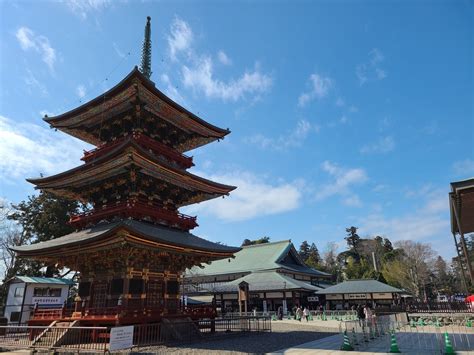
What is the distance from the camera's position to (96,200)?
2312cm

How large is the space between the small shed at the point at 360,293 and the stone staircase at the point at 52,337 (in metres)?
34.6

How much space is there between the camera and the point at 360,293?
42469 mm

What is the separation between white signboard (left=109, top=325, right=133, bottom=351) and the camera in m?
13.2

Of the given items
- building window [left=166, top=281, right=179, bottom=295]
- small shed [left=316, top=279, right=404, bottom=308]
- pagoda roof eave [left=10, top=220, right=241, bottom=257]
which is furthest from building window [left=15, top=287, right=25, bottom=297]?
small shed [left=316, top=279, right=404, bottom=308]

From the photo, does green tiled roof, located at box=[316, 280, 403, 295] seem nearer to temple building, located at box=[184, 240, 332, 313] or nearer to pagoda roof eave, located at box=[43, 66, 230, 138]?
temple building, located at box=[184, 240, 332, 313]

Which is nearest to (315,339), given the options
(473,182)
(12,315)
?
(473,182)

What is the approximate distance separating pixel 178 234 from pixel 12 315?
66.0 feet

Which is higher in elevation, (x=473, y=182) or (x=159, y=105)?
(x=159, y=105)

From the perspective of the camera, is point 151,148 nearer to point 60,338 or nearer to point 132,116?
point 132,116

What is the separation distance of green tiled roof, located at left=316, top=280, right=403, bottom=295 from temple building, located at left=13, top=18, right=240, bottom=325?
2667cm

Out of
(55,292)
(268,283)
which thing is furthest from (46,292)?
(268,283)

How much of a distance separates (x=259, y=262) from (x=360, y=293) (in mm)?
14375

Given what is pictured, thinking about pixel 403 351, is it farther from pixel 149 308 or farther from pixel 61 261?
pixel 61 261

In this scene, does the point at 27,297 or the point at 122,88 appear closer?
the point at 122,88
